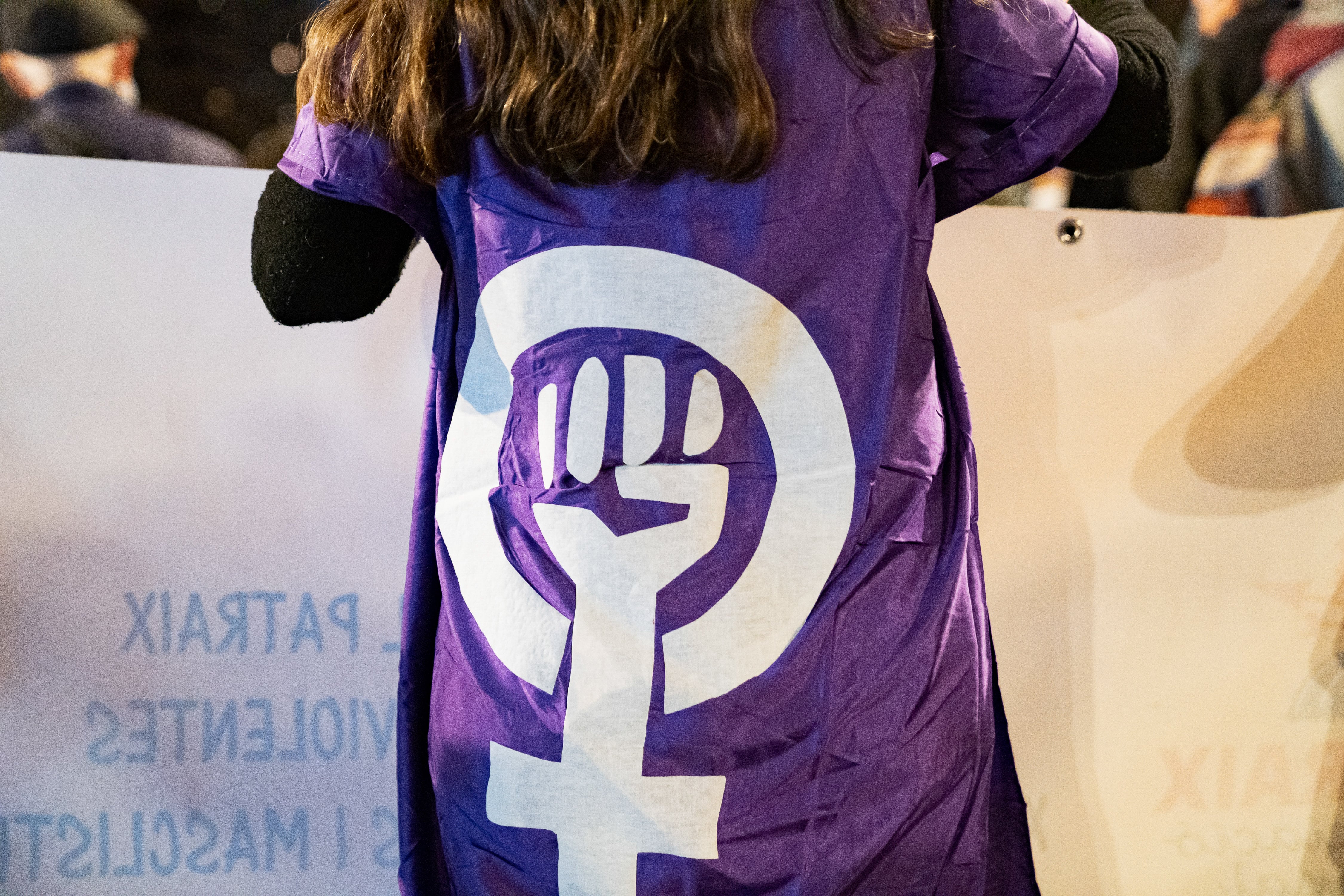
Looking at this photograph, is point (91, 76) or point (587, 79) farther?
point (91, 76)

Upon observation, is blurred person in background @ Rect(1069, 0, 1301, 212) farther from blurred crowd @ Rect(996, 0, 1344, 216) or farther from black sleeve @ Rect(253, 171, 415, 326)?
black sleeve @ Rect(253, 171, 415, 326)

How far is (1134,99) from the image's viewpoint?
673 mm

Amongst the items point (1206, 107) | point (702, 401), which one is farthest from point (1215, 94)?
point (702, 401)

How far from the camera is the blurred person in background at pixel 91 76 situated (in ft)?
4.57

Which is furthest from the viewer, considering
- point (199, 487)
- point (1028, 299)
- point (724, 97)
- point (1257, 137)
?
point (1257, 137)

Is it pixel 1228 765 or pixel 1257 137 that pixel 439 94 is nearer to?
pixel 1228 765

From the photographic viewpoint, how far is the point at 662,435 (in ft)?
1.99

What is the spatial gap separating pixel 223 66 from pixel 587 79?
1158 millimetres

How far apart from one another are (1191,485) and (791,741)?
32.9 inches

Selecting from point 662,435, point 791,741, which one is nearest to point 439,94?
point 662,435

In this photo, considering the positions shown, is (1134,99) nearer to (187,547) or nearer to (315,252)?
(315,252)

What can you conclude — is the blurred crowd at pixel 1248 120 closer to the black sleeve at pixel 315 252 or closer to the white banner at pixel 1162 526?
the white banner at pixel 1162 526

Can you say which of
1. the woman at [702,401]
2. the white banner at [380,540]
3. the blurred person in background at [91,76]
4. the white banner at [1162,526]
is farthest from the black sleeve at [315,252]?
the blurred person in background at [91,76]

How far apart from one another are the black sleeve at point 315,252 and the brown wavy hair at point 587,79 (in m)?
0.08
